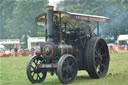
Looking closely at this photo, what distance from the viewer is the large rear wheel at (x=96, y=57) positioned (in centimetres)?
983

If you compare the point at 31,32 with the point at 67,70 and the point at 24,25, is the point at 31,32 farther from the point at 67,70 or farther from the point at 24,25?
the point at 67,70

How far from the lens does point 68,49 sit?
372 inches

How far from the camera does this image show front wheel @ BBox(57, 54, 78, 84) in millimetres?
8430

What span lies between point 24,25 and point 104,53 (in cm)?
4885

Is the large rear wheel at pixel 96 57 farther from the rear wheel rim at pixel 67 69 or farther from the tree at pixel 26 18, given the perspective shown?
the tree at pixel 26 18

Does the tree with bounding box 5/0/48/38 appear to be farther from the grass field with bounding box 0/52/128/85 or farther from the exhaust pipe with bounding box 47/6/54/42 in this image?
the exhaust pipe with bounding box 47/6/54/42

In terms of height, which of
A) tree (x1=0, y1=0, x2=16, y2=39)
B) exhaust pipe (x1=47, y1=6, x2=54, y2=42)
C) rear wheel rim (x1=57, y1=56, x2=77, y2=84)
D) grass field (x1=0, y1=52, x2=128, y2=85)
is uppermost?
tree (x1=0, y1=0, x2=16, y2=39)

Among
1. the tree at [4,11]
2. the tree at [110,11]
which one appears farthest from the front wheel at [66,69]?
the tree at [4,11]

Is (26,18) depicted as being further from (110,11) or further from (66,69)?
(66,69)

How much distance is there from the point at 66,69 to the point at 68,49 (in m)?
0.86

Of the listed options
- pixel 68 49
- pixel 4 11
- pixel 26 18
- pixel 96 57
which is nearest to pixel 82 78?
pixel 96 57

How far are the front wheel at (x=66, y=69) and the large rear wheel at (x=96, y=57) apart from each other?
32.8 inches

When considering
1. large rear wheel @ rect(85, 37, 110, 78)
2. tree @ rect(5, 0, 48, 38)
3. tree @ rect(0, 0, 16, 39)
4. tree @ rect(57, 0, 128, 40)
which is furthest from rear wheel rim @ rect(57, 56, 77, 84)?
tree @ rect(0, 0, 16, 39)

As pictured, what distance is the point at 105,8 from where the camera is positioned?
4981 cm
